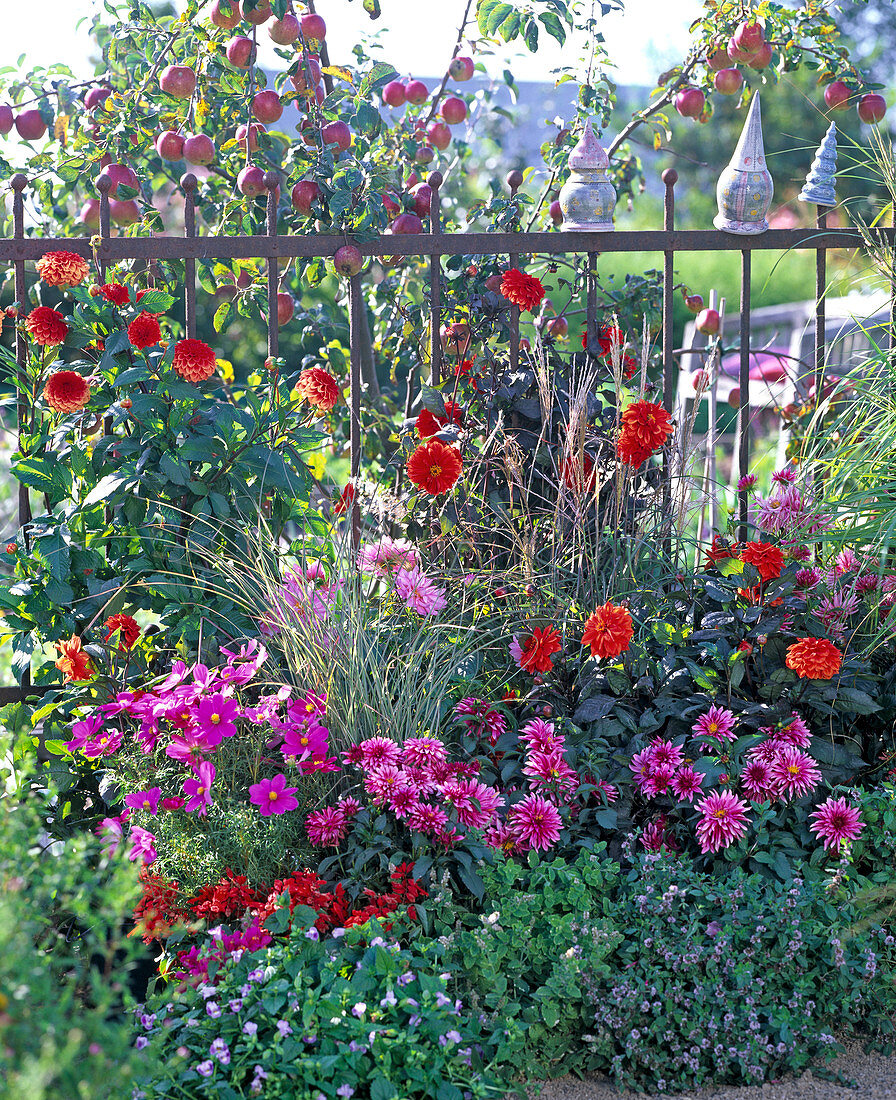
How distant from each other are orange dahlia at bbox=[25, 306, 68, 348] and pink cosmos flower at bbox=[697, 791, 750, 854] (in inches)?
77.2

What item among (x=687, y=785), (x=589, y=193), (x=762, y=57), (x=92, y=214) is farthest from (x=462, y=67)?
(x=687, y=785)

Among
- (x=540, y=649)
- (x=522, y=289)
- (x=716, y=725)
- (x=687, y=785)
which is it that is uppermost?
(x=522, y=289)

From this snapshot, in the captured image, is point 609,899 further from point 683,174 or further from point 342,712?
point 683,174

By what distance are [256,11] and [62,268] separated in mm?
1099

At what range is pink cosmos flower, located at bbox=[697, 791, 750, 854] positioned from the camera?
219 cm

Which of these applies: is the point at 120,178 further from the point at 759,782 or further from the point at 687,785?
the point at 759,782

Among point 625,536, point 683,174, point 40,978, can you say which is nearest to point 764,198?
point 625,536

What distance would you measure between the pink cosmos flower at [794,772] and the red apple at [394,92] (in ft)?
8.28

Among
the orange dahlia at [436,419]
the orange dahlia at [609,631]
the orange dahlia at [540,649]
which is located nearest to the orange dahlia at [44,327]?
the orange dahlia at [436,419]

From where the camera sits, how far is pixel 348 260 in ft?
9.50

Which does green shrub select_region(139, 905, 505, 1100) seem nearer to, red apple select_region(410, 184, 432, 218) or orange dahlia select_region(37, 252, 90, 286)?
orange dahlia select_region(37, 252, 90, 286)

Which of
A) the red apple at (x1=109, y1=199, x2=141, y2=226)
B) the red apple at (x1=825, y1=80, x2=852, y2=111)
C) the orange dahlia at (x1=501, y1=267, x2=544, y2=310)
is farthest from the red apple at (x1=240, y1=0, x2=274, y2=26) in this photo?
the red apple at (x1=825, y1=80, x2=852, y2=111)

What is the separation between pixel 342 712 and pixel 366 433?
56.7 inches

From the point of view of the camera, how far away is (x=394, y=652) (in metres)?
2.54
